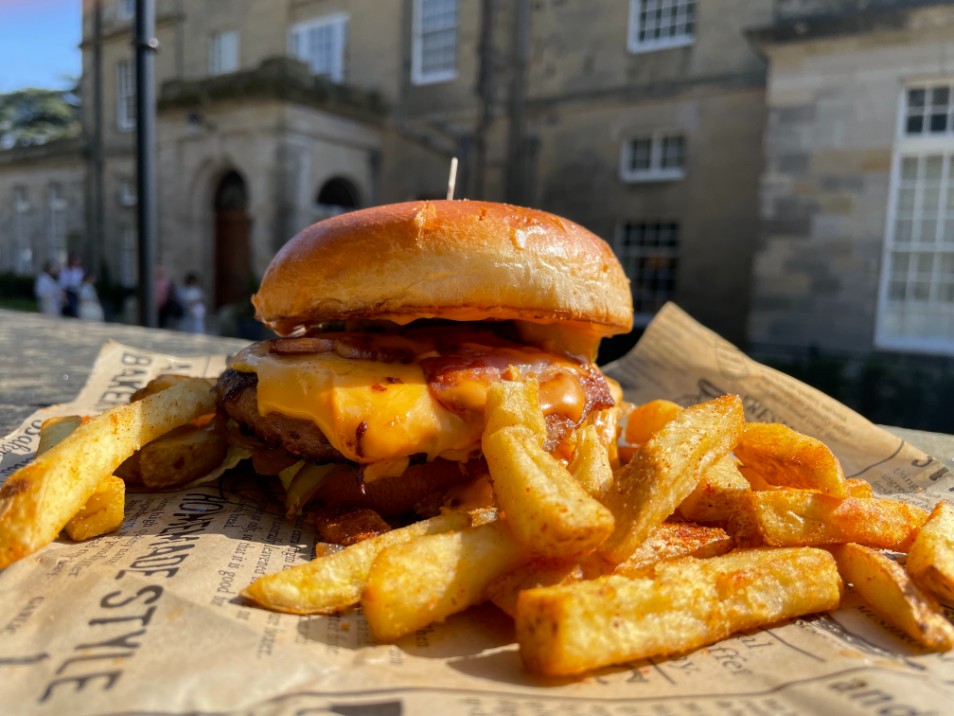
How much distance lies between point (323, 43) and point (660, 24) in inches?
352

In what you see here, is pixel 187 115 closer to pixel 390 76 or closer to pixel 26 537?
pixel 390 76

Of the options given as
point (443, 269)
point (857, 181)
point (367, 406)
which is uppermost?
point (857, 181)

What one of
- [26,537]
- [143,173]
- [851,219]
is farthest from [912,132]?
[26,537]

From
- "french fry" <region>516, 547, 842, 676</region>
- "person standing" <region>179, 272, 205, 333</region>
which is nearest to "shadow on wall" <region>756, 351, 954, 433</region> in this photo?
"french fry" <region>516, 547, 842, 676</region>

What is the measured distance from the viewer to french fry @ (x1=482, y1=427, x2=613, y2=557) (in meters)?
1.31

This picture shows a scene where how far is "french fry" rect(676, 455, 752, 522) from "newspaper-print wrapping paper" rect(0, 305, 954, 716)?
1.08 feet

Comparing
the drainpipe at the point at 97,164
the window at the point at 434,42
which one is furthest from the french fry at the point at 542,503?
the drainpipe at the point at 97,164

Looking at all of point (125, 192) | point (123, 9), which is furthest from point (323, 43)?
point (123, 9)

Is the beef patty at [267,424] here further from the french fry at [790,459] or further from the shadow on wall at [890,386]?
the shadow on wall at [890,386]

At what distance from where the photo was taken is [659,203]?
1380 cm

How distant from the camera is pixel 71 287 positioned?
560 inches

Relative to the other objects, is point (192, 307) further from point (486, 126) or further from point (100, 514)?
point (100, 514)

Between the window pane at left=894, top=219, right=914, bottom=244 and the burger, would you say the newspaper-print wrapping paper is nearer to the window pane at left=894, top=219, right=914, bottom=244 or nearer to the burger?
the burger

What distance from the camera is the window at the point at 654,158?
1359 cm
